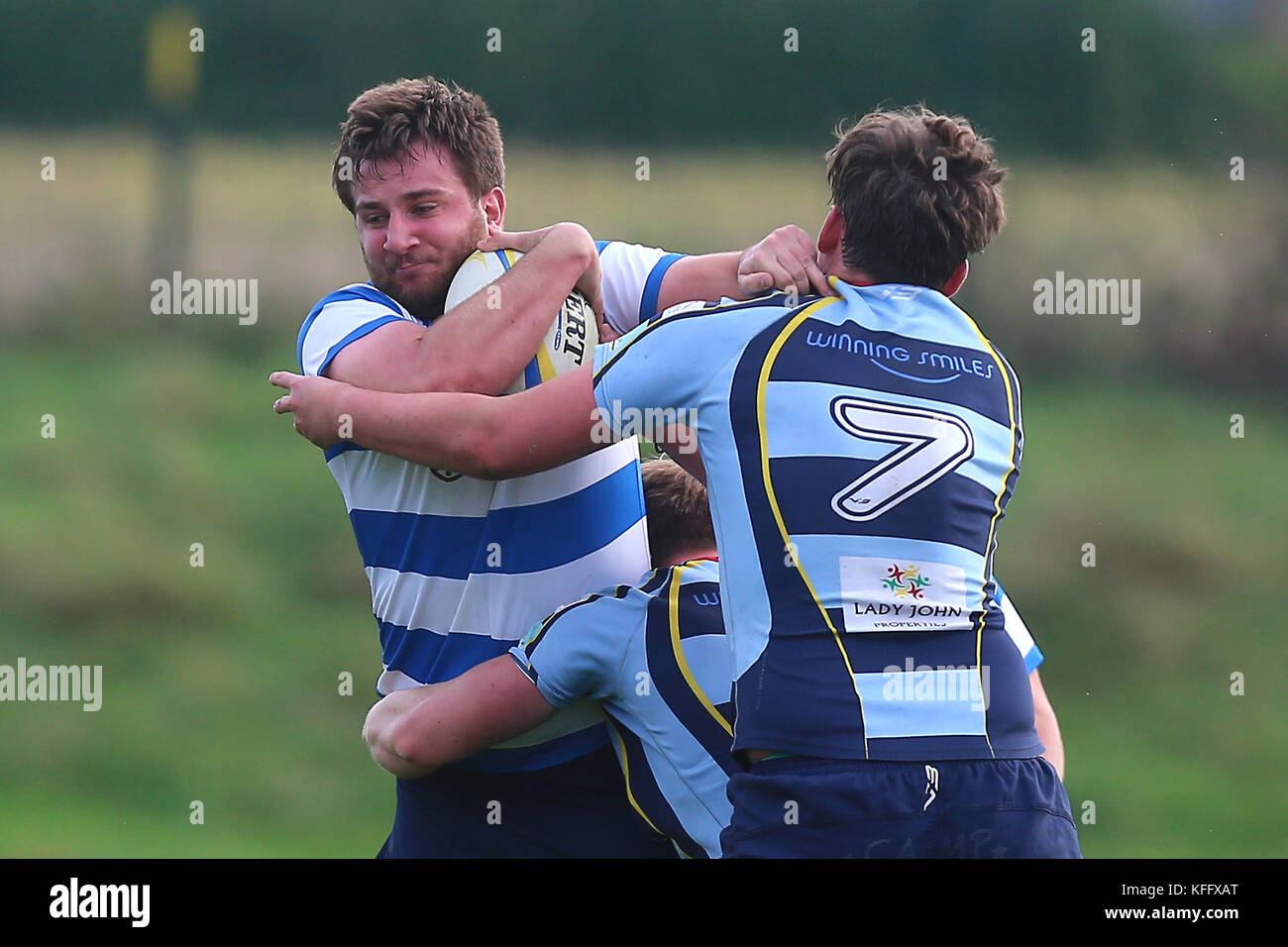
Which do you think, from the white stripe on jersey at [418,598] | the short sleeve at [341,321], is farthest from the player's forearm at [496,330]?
the white stripe on jersey at [418,598]

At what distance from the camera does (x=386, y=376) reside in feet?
8.37

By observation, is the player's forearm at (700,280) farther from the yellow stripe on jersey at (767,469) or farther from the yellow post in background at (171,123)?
the yellow post in background at (171,123)

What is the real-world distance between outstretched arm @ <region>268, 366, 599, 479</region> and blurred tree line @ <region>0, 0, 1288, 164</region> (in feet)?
27.4

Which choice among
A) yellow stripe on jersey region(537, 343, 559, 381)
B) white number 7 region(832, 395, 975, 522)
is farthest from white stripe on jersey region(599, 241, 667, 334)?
white number 7 region(832, 395, 975, 522)

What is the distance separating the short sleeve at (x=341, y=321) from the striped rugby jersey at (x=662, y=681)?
0.59 meters

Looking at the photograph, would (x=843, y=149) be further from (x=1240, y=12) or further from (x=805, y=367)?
(x=1240, y=12)

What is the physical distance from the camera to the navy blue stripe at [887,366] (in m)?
2.16

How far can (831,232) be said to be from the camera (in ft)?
7.97

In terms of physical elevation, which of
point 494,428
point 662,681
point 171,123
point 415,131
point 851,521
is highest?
point 171,123

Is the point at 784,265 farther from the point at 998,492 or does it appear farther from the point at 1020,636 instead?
the point at 1020,636

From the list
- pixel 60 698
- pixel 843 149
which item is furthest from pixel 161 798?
pixel 843 149

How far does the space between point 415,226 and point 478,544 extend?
573 millimetres

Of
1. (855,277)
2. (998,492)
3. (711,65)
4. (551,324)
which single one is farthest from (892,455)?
(711,65)
